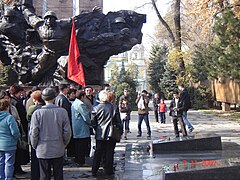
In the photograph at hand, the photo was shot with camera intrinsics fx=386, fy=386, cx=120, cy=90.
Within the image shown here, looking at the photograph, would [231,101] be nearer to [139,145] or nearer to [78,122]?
[139,145]

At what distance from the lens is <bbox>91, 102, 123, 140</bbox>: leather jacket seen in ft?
25.5

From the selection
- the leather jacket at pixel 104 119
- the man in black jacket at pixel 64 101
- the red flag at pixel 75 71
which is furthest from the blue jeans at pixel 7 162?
the red flag at pixel 75 71

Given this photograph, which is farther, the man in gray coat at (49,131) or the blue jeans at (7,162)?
the blue jeans at (7,162)

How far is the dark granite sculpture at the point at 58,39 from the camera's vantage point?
1702 cm

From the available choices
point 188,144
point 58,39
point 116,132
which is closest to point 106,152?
point 116,132

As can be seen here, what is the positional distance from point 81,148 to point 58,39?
29.1 ft

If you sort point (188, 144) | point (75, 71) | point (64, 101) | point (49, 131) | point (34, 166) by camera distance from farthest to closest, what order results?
1. point (75, 71)
2. point (188, 144)
3. point (64, 101)
4. point (34, 166)
5. point (49, 131)

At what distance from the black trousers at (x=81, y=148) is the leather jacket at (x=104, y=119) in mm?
1201

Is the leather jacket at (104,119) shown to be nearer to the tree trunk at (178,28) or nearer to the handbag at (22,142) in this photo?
the handbag at (22,142)

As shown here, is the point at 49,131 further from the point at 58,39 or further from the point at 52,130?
the point at 58,39

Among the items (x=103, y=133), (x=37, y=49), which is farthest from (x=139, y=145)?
(x=37, y=49)

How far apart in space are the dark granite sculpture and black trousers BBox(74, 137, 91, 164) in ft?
25.7

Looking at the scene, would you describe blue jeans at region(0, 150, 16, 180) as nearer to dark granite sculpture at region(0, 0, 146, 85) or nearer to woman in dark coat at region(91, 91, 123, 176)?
woman in dark coat at region(91, 91, 123, 176)

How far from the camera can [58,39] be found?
665 inches
